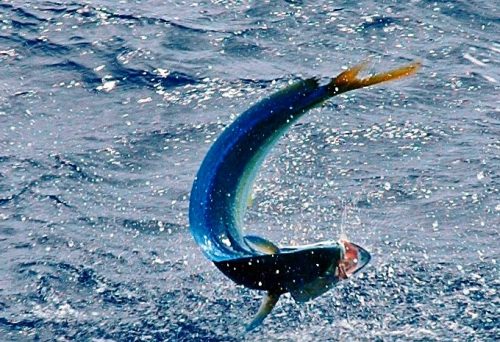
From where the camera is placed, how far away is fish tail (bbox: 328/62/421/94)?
132 inches

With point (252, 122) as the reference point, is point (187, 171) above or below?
below

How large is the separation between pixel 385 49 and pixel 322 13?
0.83 m

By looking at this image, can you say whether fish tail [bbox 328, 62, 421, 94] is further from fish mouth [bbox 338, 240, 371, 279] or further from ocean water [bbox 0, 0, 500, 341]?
ocean water [bbox 0, 0, 500, 341]

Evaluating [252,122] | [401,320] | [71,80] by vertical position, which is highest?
[252,122]

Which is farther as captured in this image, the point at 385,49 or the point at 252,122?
the point at 385,49

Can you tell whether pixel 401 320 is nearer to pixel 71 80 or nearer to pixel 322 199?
pixel 322 199

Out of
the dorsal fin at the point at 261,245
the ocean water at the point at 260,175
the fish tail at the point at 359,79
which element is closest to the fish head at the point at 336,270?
the dorsal fin at the point at 261,245

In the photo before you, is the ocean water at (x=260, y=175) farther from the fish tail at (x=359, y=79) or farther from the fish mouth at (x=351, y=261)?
the fish tail at (x=359, y=79)

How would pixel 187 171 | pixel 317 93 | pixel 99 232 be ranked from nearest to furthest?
pixel 317 93 → pixel 99 232 → pixel 187 171

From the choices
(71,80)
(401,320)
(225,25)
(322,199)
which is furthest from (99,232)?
(225,25)

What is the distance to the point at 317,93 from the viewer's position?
3582 millimetres

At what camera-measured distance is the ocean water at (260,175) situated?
17.2ft

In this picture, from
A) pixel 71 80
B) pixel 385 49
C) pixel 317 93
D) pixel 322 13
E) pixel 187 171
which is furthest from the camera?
pixel 322 13

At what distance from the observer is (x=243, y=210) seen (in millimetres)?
3592
